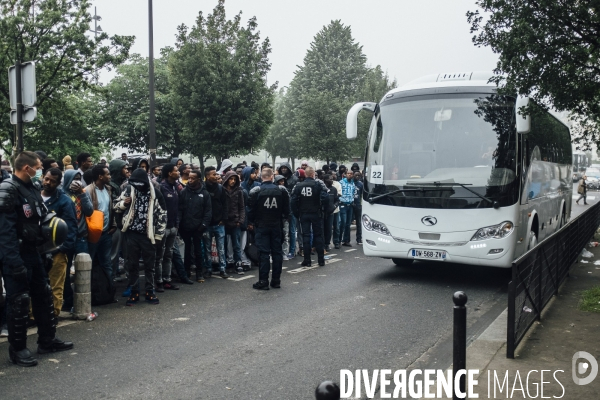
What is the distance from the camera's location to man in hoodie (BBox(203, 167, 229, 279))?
32.0 feet

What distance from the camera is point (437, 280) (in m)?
9.70

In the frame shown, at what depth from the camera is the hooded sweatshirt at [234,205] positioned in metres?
10.0

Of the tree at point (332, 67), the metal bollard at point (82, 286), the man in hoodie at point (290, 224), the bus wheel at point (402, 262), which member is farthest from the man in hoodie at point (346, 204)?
the tree at point (332, 67)

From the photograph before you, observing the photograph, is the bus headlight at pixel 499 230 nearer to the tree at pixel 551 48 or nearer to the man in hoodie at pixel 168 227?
the tree at pixel 551 48

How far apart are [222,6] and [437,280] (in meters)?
26.4

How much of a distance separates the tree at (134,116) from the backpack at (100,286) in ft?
104

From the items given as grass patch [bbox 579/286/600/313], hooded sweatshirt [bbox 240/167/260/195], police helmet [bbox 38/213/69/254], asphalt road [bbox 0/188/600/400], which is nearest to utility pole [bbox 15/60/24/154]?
asphalt road [bbox 0/188/600/400]

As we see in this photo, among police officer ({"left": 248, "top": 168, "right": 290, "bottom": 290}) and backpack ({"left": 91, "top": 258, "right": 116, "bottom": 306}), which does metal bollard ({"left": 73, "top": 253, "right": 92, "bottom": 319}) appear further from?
police officer ({"left": 248, "top": 168, "right": 290, "bottom": 290})

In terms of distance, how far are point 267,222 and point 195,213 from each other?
1.25 m

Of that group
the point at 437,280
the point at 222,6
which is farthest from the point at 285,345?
the point at 222,6

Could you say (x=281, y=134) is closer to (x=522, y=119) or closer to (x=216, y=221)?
(x=216, y=221)

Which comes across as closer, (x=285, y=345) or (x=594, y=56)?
(x=285, y=345)

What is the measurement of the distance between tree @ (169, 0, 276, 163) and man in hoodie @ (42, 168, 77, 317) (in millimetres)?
23475

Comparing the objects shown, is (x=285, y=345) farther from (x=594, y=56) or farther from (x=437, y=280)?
(x=594, y=56)
